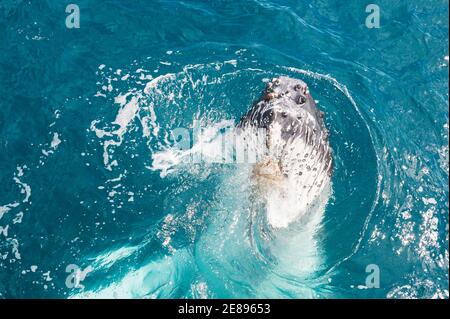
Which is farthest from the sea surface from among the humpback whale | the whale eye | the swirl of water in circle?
the whale eye

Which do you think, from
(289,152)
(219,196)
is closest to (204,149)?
(219,196)

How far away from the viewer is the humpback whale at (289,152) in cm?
1188

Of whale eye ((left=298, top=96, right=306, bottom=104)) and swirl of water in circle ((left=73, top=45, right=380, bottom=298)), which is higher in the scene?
whale eye ((left=298, top=96, right=306, bottom=104))

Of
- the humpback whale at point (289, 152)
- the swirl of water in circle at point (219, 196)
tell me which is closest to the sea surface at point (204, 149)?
the swirl of water in circle at point (219, 196)

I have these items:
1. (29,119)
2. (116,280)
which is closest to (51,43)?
(29,119)

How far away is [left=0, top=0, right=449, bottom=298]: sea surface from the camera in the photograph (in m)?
12.8

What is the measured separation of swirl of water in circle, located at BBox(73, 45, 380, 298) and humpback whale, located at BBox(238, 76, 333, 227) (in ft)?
Answer: 1.04

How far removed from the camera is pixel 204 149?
14.5m

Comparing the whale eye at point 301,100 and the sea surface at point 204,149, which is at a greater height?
the whale eye at point 301,100

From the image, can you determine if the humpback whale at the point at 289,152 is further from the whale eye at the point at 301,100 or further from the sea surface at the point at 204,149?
the sea surface at the point at 204,149

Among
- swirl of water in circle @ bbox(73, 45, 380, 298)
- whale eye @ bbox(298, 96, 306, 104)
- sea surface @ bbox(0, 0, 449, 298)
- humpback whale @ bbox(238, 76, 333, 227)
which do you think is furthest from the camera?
sea surface @ bbox(0, 0, 449, 298)

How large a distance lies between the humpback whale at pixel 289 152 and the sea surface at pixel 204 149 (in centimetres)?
54

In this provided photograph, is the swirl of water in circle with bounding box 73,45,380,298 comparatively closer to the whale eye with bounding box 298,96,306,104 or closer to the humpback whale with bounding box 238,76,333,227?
the humpback whale with bounding box 238,76,333,227
